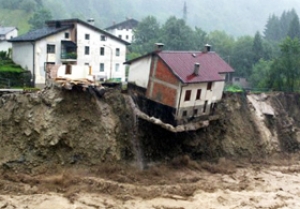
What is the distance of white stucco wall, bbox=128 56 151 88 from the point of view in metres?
43.9

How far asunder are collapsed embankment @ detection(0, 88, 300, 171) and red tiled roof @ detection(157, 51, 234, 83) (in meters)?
5.06

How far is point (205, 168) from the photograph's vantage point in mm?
44031

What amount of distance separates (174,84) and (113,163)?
9.90m

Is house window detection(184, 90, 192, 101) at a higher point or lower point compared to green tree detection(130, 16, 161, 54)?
lower

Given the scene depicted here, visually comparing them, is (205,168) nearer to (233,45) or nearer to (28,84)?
(28,84)

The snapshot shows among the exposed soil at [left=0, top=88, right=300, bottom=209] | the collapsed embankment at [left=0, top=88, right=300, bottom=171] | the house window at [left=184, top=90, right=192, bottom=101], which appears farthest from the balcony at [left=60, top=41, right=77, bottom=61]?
the house window at [left=184, top=90, right=192, bottom=101]

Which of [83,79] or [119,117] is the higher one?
[83,79]

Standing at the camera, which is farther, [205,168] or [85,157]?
[205,168]

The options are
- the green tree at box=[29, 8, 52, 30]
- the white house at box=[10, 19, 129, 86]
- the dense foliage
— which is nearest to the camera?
the white house at box=[10, 19, 129, 86]

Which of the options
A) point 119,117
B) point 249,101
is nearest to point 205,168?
point 119,117

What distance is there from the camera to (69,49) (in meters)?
52.3

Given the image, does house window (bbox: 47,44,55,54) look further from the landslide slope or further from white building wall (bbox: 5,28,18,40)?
white building wall (bbox: 5,28,18,40)

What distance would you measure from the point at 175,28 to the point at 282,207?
195 feet

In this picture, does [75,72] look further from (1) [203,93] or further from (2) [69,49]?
(1) [203,93]
